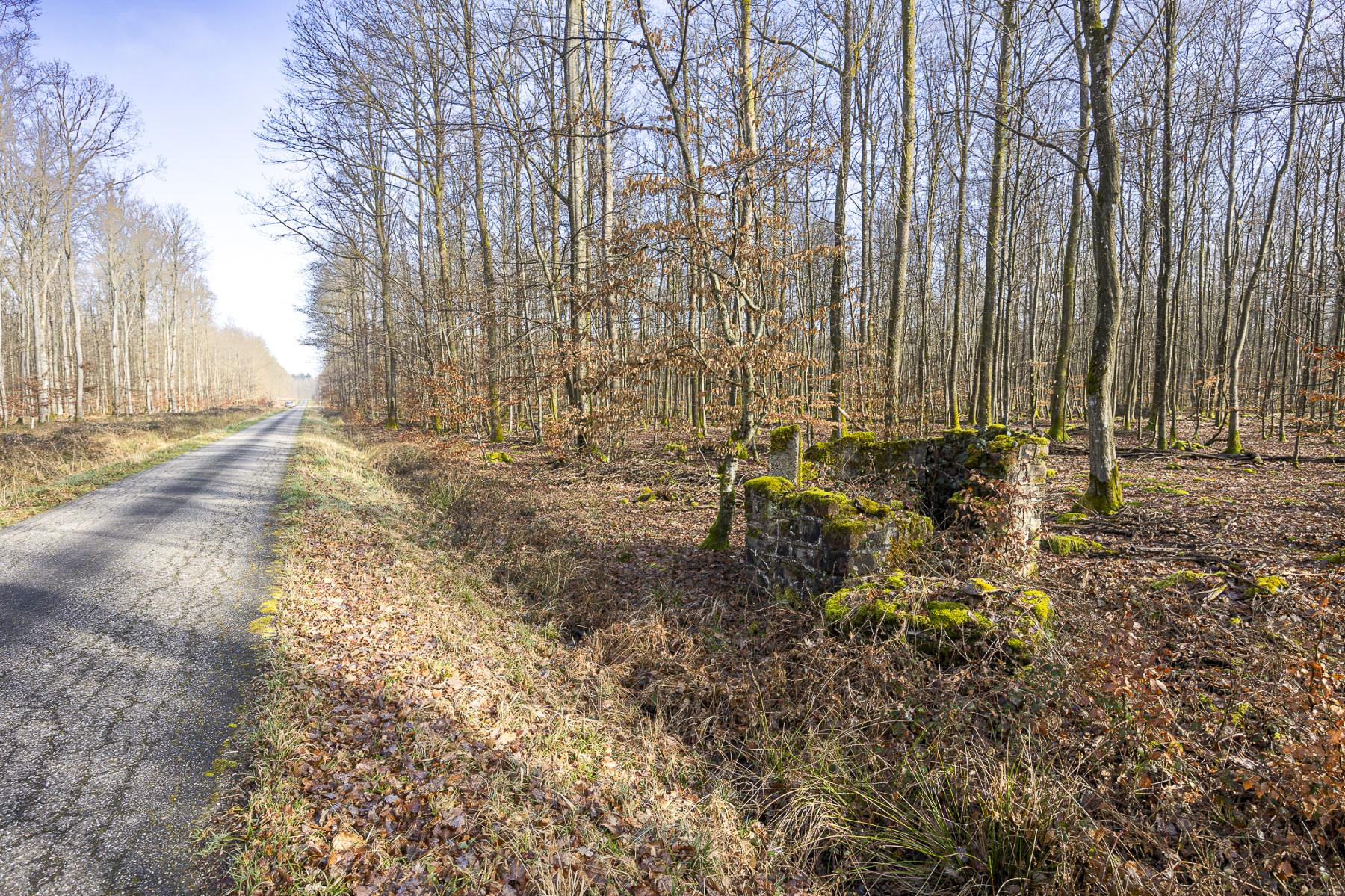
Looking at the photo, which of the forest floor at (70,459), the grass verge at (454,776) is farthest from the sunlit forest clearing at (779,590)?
the forest floor at (70,459)

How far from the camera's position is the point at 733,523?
909 cm

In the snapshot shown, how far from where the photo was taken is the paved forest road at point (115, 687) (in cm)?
264

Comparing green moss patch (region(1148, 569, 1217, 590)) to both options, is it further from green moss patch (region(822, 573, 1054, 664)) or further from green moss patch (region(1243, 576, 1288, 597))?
green moss patch (region(822, 573, 1054, 664))

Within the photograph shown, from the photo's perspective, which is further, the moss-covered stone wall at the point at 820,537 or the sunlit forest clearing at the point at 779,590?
the moss-covered stone wall at the point at 820,537

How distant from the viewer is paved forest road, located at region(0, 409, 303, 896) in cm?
264

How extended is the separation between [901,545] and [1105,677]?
2.53m

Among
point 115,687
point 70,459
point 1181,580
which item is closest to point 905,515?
point 1181,580

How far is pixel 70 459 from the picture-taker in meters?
12.5

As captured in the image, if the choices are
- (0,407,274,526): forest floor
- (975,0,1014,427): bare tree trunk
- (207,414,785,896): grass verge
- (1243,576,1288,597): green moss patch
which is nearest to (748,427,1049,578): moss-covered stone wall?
(1243,576,1288,597): green moss patch

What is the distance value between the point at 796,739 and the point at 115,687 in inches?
194

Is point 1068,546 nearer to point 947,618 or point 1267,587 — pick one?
point 1267,587

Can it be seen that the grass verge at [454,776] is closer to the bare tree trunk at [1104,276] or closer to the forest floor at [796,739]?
the forest floor at [796,739]

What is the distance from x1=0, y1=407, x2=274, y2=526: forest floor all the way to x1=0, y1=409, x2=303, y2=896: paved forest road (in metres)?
1.79

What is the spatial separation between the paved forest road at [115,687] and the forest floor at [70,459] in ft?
5.86
